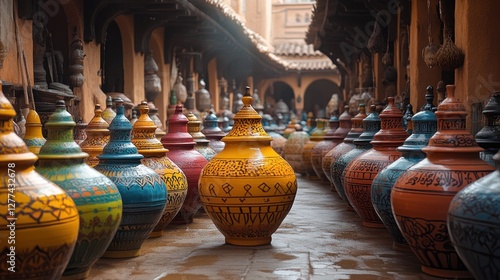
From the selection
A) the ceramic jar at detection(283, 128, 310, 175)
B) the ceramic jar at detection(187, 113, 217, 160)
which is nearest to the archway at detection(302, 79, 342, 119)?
the ceramic jar at detection(283, 128, 310, 175)

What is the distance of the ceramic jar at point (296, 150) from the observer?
1345 cm

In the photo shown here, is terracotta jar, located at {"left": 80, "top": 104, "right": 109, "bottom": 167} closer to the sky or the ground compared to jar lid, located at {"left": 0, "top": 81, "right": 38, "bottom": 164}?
closer to the ground

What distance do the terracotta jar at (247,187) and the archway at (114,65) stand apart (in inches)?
259

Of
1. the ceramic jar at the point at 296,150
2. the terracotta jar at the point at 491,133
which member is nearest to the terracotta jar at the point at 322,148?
the ceramic jar at the point at 296,150

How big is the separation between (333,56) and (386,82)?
897cm

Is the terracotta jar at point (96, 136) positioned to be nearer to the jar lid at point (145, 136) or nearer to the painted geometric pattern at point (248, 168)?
the jar lid at point (145, 136)

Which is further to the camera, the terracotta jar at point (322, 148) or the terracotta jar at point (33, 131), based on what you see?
the terracotta jar at point (322, 148)

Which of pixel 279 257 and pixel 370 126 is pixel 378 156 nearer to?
pixel 370 126

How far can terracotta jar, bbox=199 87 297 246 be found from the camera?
17.8ft

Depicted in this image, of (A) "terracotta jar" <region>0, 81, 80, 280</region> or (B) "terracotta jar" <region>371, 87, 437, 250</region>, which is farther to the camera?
(B) "terracotta jar" <region>371, 87, 437, 250</region>

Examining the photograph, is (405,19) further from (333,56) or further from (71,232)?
(333,56)

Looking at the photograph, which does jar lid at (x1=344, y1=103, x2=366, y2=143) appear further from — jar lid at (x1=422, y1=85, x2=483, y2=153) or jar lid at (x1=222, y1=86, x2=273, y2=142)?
jar lid at (x1=422, y1=85, x2=483, y2=153)

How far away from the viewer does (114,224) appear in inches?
174

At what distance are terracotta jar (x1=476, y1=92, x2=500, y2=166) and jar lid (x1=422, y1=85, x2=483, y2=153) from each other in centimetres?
28
